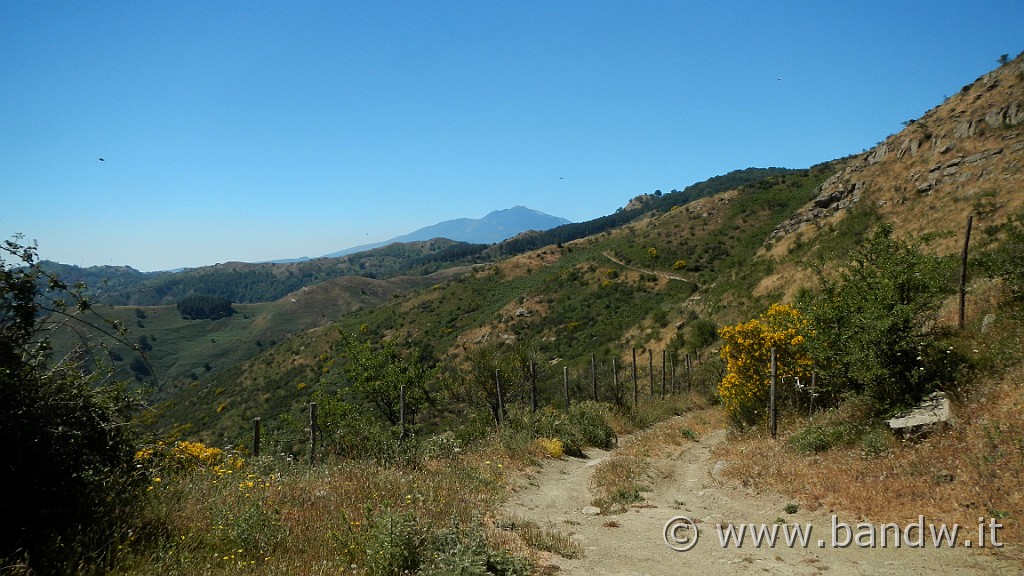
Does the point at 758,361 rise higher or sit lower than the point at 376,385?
higher

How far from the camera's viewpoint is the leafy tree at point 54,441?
4363mm

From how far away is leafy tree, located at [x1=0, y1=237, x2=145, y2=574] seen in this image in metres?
4.36

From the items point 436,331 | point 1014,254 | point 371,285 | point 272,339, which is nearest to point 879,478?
point 1014,254

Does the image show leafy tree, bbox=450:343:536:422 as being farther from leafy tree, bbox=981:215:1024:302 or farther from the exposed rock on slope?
the exposed rock on slope

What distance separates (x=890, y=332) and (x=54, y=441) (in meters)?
13.3

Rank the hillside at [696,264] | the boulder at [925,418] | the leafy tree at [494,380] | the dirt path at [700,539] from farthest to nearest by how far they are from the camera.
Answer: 1. the hillside at [696,264]
2. the leafy tree at [494,380]
3. the boulder at [925,418]
4. the dirt path at [700,539]

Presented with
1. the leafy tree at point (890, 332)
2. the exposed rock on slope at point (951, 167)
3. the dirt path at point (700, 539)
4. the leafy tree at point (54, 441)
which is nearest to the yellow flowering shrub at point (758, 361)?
the leafy tree at point (890, 332)

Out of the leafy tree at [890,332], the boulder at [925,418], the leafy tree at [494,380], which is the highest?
the leafy tree at [890,332]

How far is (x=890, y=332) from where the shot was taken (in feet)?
33.2

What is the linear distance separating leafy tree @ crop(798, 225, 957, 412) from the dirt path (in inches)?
149

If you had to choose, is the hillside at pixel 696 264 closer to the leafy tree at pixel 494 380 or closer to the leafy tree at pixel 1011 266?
the leafy tree at pixel 494 380

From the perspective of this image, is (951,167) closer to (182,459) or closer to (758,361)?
(758,361)

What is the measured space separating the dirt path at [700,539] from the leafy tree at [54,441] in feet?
15.4

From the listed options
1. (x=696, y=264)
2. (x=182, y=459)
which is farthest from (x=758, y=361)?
(x=696, y=264)
